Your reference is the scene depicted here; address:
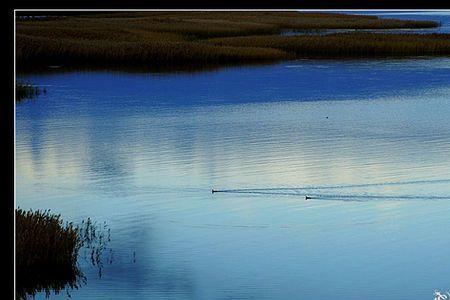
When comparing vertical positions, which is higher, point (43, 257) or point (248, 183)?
point (248, 183)

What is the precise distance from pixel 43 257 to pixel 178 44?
22895 mm

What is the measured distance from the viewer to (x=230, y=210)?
14.3 m

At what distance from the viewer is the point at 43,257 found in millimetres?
10133

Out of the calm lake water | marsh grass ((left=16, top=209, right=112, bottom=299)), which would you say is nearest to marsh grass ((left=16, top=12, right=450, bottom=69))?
the calm lake water

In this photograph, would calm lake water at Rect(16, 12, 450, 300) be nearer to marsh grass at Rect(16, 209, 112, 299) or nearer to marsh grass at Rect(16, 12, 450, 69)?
marsh grass at Rect(16, 209, 112, 299)

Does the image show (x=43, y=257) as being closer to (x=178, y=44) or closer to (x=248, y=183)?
(x=248, y=183)

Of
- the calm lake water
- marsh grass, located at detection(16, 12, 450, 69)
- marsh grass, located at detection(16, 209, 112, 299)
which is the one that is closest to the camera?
marsh grass, located at detection(16, 209, 112, 299)

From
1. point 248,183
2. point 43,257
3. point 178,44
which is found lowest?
point 43,257

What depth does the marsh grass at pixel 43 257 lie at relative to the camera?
1006 cm

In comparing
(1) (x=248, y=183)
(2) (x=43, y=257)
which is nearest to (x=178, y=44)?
(1) (x=248, y=183)

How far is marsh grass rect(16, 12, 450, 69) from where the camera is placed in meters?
32.1

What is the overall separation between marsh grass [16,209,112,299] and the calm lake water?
0.41m

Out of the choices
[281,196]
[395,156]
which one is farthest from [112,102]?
[281,196]
